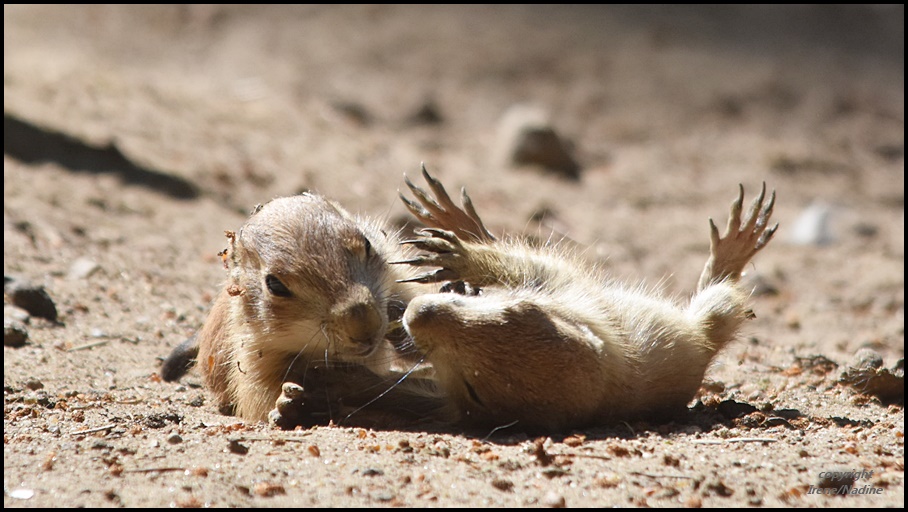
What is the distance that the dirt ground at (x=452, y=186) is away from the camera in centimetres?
314

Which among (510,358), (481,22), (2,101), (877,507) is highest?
(481,22)

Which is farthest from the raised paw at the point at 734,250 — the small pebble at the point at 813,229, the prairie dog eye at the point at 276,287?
the small pebble at the point at 813,229

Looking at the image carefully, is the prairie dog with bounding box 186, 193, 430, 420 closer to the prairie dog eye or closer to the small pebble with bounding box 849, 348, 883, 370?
the prairie dog eye

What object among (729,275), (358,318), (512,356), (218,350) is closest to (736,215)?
(729,275)

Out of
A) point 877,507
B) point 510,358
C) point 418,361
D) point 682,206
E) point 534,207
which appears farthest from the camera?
point 682,206

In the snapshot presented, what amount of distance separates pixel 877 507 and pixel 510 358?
1194 millimetres

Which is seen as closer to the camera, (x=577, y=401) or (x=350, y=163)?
(x=577, y=401)

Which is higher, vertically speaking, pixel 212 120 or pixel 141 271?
pixel 212 120

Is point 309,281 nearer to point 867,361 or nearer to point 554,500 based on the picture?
point 554,500

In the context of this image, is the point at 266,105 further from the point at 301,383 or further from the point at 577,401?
the point at 577,401

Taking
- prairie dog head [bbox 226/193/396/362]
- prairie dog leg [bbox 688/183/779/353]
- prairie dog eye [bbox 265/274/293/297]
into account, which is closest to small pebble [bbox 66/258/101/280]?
prairie dog head [bbox 226/193/396/362]

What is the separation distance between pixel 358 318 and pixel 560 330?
32.0 inches

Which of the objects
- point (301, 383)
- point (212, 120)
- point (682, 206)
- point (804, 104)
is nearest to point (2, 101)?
point (212, 120)

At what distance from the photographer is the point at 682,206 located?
10156 millimetres
